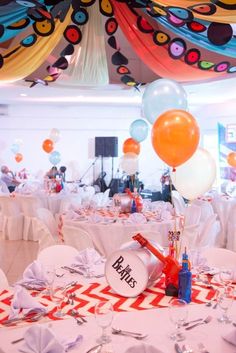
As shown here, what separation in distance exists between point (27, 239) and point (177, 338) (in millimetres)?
5931

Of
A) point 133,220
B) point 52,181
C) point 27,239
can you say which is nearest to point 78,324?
point 133,220

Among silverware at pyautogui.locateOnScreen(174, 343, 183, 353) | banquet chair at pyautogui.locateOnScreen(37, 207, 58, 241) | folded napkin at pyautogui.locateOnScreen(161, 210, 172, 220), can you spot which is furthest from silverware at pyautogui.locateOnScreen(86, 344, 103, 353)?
banquet chair at pyautogui.locateOnScreen(37, 207, 58, 241)

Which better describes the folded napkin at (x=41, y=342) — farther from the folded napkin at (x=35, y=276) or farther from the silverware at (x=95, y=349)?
the folded napkin at (x=35, y=276)

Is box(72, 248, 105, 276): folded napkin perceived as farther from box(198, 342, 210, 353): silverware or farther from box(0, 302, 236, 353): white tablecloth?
box(198, 342, 210, 353): silverware

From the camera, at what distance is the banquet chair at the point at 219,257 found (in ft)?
10.2

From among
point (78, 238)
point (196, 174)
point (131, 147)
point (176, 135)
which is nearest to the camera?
point (176, 135)

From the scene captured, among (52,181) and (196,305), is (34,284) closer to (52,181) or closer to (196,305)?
(196,305)

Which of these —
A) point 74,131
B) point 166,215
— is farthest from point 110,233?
point 74,131

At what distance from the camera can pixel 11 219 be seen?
24.2 feet

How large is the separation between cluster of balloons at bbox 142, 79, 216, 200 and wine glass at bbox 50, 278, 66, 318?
113 cm

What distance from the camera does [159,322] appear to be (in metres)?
2.00

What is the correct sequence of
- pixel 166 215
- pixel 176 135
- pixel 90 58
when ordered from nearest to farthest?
pixel 176 135, pixel 166 215, pixel 90 58

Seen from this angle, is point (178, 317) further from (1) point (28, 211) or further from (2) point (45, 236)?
(1) point (28, 211)

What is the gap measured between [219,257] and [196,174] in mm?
706
